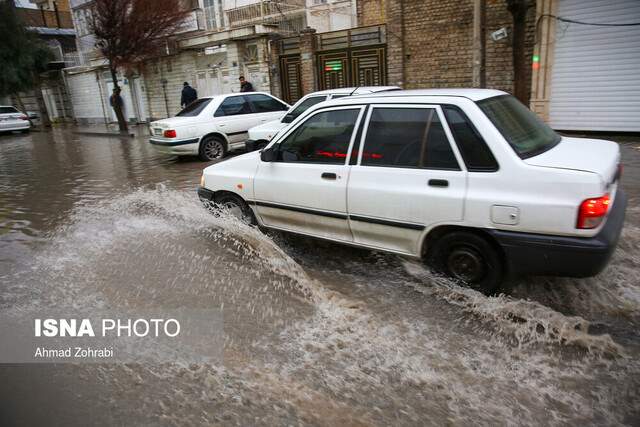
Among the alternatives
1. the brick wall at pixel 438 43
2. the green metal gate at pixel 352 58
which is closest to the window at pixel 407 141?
the brick wall at pixel 438 43

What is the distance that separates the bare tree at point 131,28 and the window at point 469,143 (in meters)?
19.2

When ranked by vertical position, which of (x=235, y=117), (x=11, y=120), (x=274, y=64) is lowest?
(x=11, y=120)

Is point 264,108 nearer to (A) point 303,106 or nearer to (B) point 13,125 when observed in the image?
(A) point 303,106

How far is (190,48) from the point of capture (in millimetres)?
22266

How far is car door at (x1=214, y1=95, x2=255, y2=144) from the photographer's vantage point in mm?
11289

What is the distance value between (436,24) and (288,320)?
1287 centimetres

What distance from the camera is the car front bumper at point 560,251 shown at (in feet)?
10.6

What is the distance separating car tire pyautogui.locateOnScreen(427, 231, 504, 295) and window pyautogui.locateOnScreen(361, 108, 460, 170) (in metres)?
0.59

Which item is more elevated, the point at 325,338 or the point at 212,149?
the point at 212,149

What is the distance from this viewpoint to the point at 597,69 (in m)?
11.0

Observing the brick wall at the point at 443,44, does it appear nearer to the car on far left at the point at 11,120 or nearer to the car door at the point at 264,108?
the car door at the point at 264,108

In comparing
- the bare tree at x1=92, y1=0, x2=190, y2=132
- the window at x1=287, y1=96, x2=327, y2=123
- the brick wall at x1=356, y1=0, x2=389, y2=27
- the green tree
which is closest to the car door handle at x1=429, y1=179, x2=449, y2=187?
A: the window at x1=287, y1=96, x2=327, y2=123

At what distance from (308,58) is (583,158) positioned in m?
15.4

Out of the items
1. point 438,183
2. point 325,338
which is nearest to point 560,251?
point 438,183
